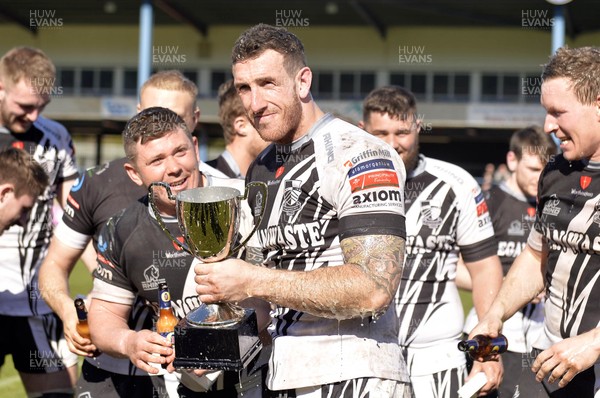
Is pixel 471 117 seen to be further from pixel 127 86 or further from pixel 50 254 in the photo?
pixel 50 254

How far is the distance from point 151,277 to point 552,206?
1764 millimetres

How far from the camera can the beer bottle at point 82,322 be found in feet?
11.7

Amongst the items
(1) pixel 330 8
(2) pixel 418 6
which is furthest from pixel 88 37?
(2) pixel 418 6

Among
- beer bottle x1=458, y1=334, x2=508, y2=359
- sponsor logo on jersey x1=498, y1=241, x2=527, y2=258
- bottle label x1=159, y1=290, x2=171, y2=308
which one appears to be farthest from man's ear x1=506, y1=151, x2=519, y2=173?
bottle label x1=159, y1=290, x2=171, y2=308

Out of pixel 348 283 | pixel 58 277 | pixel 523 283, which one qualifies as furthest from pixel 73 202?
pixel 523 283

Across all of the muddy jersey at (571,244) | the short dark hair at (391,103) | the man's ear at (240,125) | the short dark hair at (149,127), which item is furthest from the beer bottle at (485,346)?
the man's ear at (240,125)

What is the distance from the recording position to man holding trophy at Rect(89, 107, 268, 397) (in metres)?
3.53

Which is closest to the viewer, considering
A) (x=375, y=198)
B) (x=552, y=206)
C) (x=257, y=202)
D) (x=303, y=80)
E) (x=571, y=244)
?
(x=375, y=198)

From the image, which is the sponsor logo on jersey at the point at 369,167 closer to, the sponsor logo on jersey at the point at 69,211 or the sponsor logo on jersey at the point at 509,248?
the sponsor logo on jersey at the point at 69,211

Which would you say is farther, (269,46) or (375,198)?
(269,46)

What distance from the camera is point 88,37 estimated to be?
35312 millimetres

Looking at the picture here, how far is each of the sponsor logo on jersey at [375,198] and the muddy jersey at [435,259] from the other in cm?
189

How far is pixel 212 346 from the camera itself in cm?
269

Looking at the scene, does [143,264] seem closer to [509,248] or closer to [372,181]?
[372,181]
